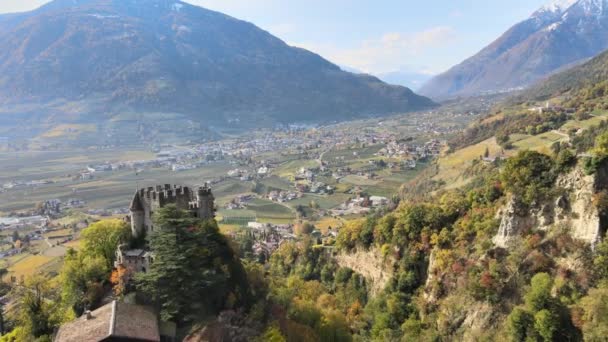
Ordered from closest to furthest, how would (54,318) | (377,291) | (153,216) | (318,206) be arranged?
(54,318) < (153,216) < (377,291) < (318,206)

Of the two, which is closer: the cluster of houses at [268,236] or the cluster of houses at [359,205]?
the cluster of houses at [268,236]

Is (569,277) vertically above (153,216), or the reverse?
(153,216)

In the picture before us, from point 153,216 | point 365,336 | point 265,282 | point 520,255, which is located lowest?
point 365,336

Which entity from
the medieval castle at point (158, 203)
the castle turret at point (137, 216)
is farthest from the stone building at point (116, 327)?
the medieval castle at point (158, 203)

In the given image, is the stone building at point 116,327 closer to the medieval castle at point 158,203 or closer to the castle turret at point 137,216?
the castle turret at point 137,216

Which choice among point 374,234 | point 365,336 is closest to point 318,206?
point 374,234

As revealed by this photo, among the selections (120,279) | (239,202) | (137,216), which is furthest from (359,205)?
(120,279)

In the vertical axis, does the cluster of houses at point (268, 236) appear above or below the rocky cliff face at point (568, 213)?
below

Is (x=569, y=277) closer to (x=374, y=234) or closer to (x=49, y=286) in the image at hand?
(x=374, y=234)

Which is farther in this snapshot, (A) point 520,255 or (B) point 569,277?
(A) point 520,255
